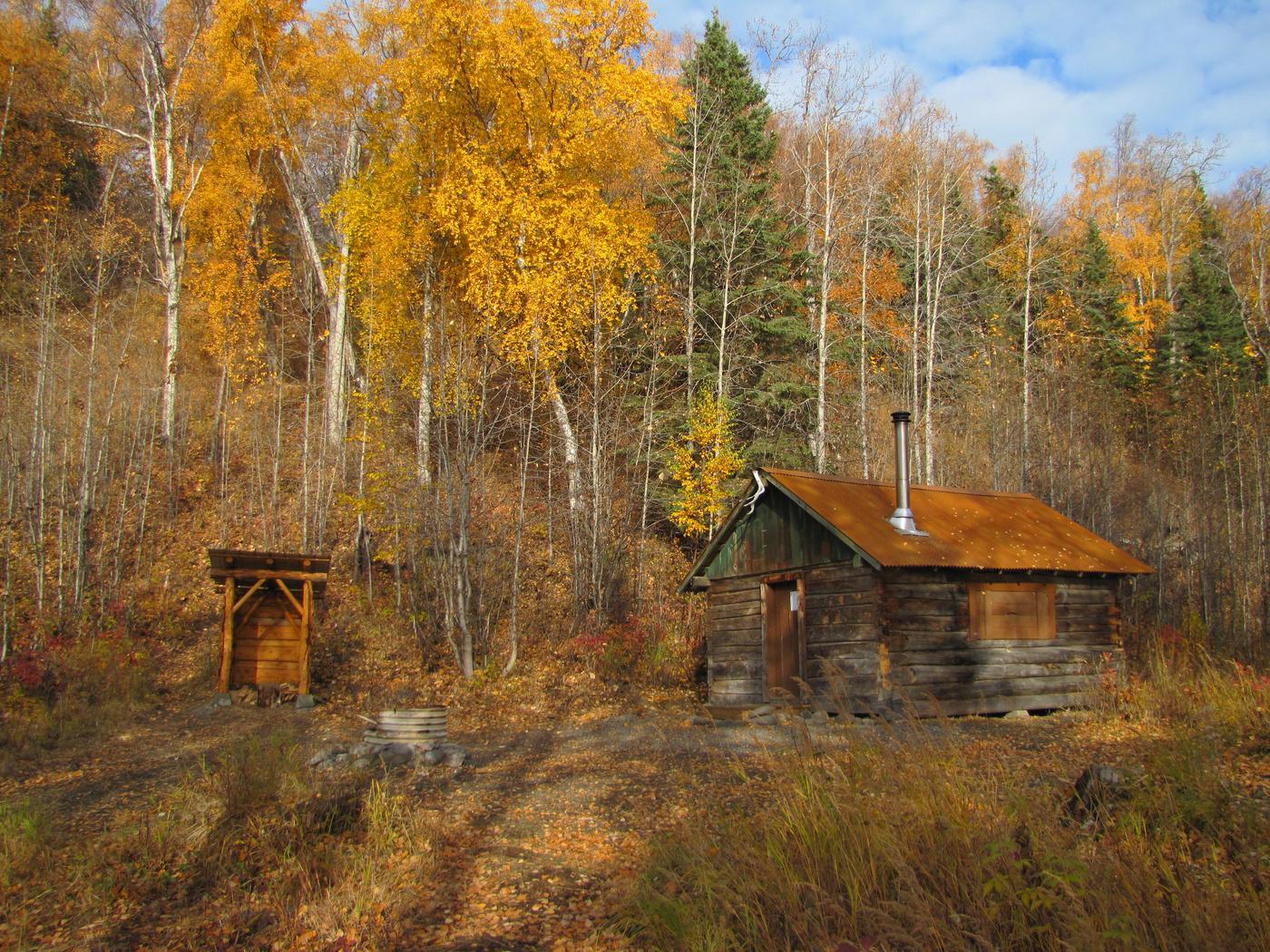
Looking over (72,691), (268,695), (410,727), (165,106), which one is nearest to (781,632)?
(410,727)

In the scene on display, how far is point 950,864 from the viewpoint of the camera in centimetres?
439

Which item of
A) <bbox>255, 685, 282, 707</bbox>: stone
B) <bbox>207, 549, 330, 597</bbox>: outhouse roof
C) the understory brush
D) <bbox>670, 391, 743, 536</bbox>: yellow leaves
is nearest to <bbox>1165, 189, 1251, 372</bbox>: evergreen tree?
<bbox>670, 391, 743, 536</bbox>: yellow leaves

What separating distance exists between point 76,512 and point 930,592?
17338 millimetres

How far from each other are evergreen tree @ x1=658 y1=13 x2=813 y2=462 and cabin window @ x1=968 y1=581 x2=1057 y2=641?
24.8 feet

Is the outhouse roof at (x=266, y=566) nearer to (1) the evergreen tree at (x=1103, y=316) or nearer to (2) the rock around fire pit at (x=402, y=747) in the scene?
(2) the rock around fire pit at (x=402, y=747)

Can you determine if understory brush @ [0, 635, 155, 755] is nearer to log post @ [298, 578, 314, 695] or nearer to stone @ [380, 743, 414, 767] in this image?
log post @ [298, 578, 314, 695]

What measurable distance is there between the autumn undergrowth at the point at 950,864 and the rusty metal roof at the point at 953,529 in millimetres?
6679

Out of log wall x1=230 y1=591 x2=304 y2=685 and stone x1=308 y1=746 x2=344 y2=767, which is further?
log wall x1=230 y1=591 x2=304 y2=685

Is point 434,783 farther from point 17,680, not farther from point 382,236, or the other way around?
point 382,236

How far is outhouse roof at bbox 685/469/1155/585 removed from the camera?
515 inches

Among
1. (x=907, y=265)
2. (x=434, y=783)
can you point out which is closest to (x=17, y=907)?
(x=434, y=783)

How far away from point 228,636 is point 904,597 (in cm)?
1172

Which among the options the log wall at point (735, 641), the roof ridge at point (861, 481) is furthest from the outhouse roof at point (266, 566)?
the roof ridge at point (861, 481)

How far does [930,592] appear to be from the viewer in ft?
43.7
